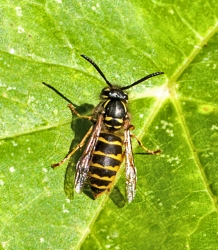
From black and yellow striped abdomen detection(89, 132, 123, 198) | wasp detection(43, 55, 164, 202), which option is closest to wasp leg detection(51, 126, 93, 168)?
wasp detection(43, 55, 164, 202)

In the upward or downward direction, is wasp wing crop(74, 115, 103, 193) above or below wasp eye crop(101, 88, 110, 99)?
below

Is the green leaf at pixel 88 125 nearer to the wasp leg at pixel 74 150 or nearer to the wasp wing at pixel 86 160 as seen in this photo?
the wasp leg at pixel 74 150

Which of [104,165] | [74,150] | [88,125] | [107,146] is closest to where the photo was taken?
[104,165]

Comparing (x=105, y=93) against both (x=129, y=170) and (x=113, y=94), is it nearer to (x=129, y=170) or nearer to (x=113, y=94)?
(x=113, y=94)

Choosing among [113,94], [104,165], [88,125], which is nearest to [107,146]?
[104,165]

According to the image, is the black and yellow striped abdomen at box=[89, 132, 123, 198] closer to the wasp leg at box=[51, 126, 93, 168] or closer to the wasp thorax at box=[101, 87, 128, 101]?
the wasp leg at box=[51, 126, 93, 168]

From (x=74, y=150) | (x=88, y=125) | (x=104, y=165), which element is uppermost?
(x=88, y=125)

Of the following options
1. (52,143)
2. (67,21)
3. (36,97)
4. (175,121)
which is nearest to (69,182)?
(52,143)

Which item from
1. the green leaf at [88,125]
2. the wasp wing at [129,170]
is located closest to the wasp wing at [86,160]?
the green leaf at [88,125]
